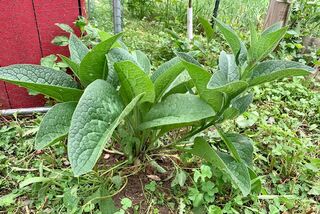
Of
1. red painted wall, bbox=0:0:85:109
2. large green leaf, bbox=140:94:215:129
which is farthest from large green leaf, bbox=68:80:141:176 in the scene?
red painted wall, bbox=0:0:85:109

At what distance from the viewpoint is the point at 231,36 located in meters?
1.07

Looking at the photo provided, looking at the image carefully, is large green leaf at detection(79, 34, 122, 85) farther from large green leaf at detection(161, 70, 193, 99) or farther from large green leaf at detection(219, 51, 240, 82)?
large green leaf at detection(219, 51, 240, 82)

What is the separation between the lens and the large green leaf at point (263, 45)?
3.23 ft

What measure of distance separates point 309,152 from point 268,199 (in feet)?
1.49

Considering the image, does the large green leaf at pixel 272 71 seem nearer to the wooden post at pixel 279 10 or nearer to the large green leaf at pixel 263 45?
the large green leaf at pixel 263 45

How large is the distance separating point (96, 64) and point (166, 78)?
0.76 feet

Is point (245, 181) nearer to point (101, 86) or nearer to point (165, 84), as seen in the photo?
point (165, 84)

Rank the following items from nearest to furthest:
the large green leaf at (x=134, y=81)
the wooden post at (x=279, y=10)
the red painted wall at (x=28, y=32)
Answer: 1. the large green leaf at (x=134, y=81)
2. the red painted wall at (x=28, y=32)
3. the wooden post at (x=279, y=10)

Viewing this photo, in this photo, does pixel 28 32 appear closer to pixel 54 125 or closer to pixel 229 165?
pixel 54 125

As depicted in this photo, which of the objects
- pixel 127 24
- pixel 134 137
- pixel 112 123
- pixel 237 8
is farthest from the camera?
pixel 237 8

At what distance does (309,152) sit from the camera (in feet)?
5.32

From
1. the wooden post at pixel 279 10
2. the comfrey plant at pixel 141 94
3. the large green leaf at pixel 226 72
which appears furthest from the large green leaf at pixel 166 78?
the wooden post at pixel 279 10

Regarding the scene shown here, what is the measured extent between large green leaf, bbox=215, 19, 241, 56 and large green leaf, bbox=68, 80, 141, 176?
0.39 meters

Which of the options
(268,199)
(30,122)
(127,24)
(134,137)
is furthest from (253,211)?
(127,24)
